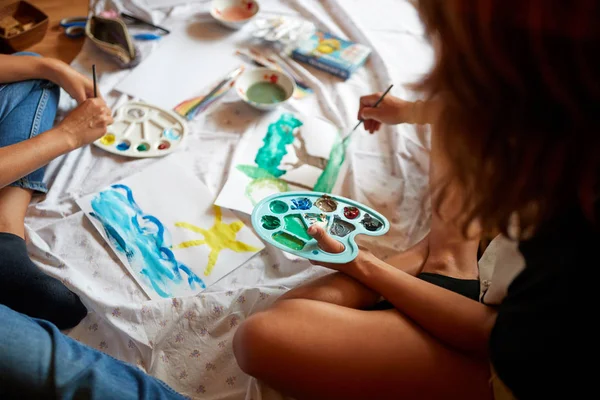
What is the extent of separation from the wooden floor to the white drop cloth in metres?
0.06

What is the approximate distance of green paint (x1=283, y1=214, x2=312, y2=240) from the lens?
0.80 m

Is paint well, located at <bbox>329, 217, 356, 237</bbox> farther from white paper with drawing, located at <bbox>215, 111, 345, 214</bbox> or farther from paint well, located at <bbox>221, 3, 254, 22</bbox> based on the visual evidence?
paint well, located at <bbox>221, 3, 254, 22</bbox>

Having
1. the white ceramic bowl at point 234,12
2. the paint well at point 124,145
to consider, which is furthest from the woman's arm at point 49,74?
the white ceramic bowl at point 234,12

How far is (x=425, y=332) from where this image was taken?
70cm

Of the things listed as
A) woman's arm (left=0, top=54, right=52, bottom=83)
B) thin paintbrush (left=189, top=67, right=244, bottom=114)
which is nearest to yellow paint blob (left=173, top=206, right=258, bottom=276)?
thin paintbrush (left=189, top=67, right=244, bottom=114)

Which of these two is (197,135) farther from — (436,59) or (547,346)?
(547,346)

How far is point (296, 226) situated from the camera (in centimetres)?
82

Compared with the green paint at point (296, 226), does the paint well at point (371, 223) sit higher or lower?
lower

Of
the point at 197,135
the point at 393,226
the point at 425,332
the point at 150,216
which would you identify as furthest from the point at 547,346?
the point at 197,135

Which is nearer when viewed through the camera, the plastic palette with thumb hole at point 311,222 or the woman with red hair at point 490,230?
the woman with red hair at point 490,230

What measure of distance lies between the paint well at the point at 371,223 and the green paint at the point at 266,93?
435mm

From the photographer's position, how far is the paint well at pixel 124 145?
3.45 feet

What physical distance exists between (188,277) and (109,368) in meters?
0.24

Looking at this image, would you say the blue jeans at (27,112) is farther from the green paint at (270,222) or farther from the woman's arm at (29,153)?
the green paint at (270,222)
